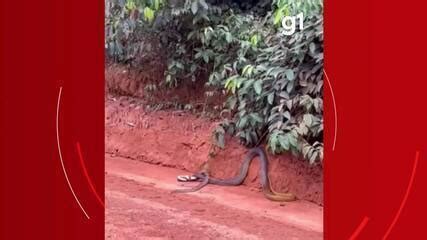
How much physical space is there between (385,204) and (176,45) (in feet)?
16.5

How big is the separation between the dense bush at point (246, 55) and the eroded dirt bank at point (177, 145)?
22cm

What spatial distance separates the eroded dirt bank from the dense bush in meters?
0.22

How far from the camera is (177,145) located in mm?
6508

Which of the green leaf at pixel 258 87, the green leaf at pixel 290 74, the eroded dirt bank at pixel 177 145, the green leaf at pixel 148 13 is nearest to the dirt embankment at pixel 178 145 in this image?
the eroded dirt bank at pixel 177 145

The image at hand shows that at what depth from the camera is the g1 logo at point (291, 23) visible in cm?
475

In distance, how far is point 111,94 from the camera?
7.16m

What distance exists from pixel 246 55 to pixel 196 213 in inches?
76.6

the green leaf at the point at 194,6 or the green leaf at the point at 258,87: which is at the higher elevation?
the green leaf at the point at 194,6

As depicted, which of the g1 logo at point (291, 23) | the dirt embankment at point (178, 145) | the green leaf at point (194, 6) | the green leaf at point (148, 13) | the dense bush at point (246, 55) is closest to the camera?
the g1 logo at point (291, 23)

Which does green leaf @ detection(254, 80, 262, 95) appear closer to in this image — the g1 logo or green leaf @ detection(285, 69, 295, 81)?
green leaf @ detection(285, 69, 295, 81)

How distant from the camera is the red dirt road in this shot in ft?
13.6

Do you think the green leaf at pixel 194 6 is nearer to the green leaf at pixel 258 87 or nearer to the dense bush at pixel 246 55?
the dense bush at pixel 246 55

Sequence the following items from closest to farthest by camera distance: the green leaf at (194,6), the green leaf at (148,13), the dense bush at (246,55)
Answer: the dense bush at (246,55) < the green leaf at (148,13) < the green leaf at (194,6)
